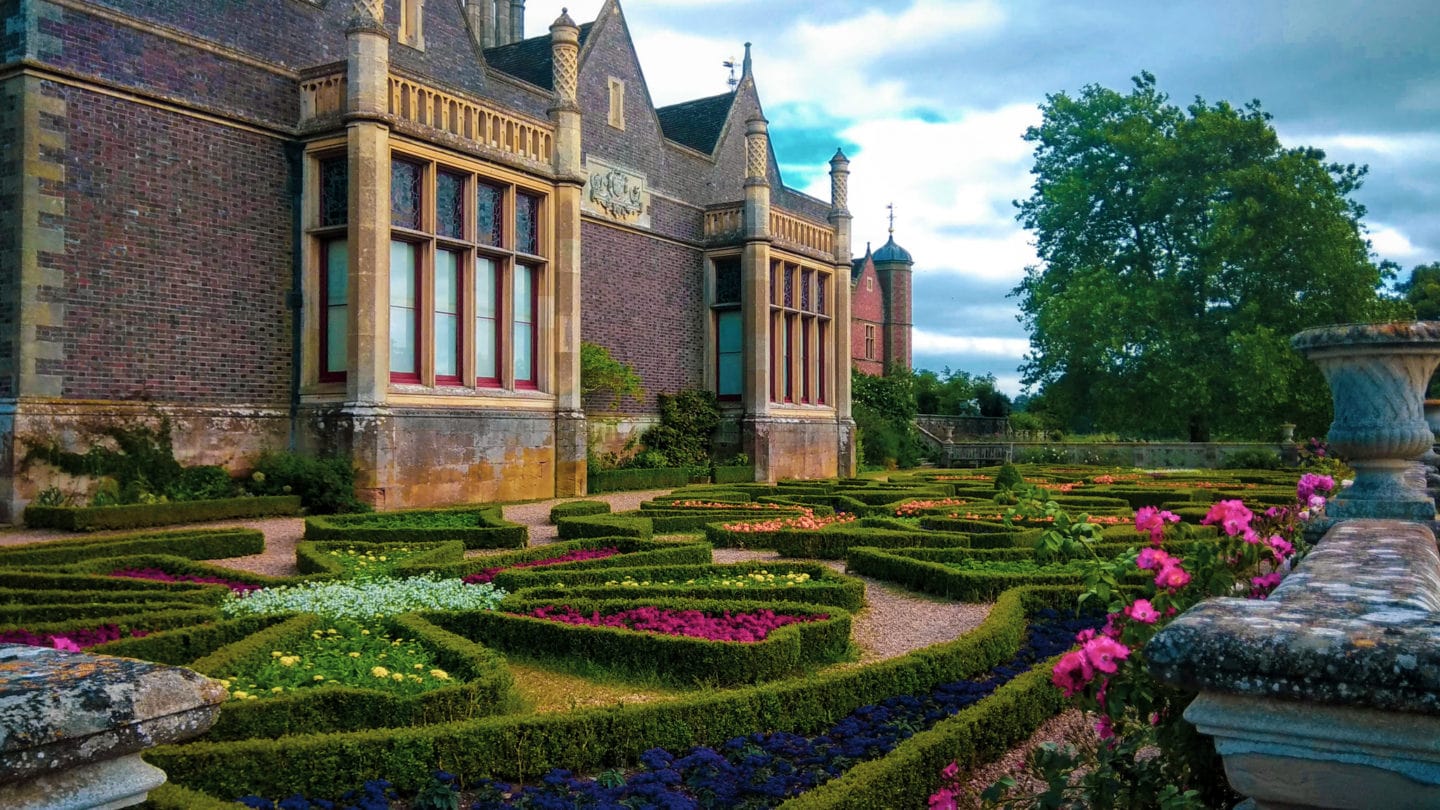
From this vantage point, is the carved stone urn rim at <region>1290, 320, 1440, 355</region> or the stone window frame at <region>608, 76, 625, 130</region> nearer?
the carved stone urn rim at <region>1290, 320, 1440, 355</region>

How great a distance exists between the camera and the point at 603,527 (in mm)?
10906

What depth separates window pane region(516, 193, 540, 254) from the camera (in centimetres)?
1741

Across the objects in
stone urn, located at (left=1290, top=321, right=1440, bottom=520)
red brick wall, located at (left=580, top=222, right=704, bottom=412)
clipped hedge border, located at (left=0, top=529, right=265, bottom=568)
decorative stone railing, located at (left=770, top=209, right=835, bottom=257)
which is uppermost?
decorative stone railing, located at (left=770, top=209, right=835, bottom=257)

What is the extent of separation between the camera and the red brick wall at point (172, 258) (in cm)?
1278

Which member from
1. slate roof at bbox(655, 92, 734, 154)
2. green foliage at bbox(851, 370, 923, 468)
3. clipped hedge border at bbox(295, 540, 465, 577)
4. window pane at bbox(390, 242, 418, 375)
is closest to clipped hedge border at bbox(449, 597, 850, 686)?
clipped hedge border at bbox(295, 540, 465, 577)

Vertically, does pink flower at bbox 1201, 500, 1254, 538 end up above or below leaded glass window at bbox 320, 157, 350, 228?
below

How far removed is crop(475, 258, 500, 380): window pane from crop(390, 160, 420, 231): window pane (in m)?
1.48

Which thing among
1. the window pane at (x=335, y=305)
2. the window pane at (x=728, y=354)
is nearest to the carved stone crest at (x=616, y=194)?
the window pane at (x=728, y=354)

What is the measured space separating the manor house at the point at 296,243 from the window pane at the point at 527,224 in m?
0.04

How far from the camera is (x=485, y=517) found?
11.7 metres

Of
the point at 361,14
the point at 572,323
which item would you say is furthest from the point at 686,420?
the point at 361,14

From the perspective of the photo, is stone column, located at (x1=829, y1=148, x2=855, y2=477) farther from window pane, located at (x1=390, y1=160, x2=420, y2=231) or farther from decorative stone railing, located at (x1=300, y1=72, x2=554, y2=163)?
window pane, located at (x1=390, y1=160, x2=420, y2=231)

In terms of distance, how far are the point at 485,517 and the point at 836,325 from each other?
1570 cm

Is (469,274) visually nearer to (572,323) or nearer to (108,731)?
(572,323)
